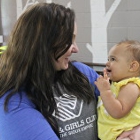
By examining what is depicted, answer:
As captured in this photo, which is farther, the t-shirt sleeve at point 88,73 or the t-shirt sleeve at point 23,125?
the t-shirt sleeve at point 88,73

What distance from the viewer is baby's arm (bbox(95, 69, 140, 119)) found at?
110 centimetres

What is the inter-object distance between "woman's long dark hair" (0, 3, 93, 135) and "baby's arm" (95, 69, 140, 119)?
A: 25cm

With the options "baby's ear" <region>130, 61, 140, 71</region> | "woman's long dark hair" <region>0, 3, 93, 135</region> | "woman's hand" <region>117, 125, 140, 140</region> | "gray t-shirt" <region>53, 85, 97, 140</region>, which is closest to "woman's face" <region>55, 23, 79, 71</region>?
"woman's long dark hair" <region>0, 3, 93, 135</region>

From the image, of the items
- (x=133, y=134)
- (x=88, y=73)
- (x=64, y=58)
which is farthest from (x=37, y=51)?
(x=133, y=134)

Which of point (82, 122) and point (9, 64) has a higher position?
point (9, 64)

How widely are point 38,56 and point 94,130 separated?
1.50ft

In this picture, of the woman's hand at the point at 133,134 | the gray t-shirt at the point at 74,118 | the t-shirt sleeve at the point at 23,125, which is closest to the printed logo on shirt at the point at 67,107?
the gray t-shirt at the point at 74,118

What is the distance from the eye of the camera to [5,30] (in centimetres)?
340

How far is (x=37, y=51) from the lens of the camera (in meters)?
0.98

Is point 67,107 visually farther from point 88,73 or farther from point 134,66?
point 134,66

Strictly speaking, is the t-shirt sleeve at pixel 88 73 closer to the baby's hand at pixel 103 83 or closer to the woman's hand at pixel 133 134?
the baby's hand at pixel 103 83

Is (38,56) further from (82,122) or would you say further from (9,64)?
(82,122)

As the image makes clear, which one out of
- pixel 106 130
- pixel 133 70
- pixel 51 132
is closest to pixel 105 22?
pixel 133 70

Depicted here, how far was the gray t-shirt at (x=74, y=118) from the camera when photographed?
3.44 feet
